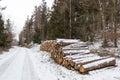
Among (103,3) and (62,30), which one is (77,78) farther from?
(62,30)

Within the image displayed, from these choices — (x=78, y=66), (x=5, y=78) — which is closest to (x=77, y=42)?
(x=78, y=66)

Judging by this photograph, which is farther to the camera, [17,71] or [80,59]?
[80,59]

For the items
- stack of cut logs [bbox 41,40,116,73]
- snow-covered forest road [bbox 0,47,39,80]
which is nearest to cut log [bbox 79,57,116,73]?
stack of cut logs [bbox 41,40,116,73]

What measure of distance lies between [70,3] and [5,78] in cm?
2001

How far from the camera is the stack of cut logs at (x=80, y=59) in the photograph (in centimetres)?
1270

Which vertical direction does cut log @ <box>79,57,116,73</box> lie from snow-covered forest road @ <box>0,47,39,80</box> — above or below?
above

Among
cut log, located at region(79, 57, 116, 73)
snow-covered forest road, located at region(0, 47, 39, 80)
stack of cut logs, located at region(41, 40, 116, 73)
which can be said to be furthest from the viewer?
stack of cut logs, located at region(41, 40, 116, 73)

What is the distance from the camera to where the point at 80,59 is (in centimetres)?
1386

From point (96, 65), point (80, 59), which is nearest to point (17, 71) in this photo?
point (80, 59)

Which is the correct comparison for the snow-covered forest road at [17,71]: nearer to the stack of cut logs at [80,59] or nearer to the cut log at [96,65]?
the stack of cut logs at [80,59]

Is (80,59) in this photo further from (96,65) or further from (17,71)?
(17,71)

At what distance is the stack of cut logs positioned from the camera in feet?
41.7


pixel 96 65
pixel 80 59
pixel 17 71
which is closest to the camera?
pixel 96 65

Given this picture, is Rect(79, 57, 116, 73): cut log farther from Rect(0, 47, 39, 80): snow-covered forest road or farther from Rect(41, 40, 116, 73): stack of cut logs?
Rect(0, 47, 39, 80): snow-covered forest road
